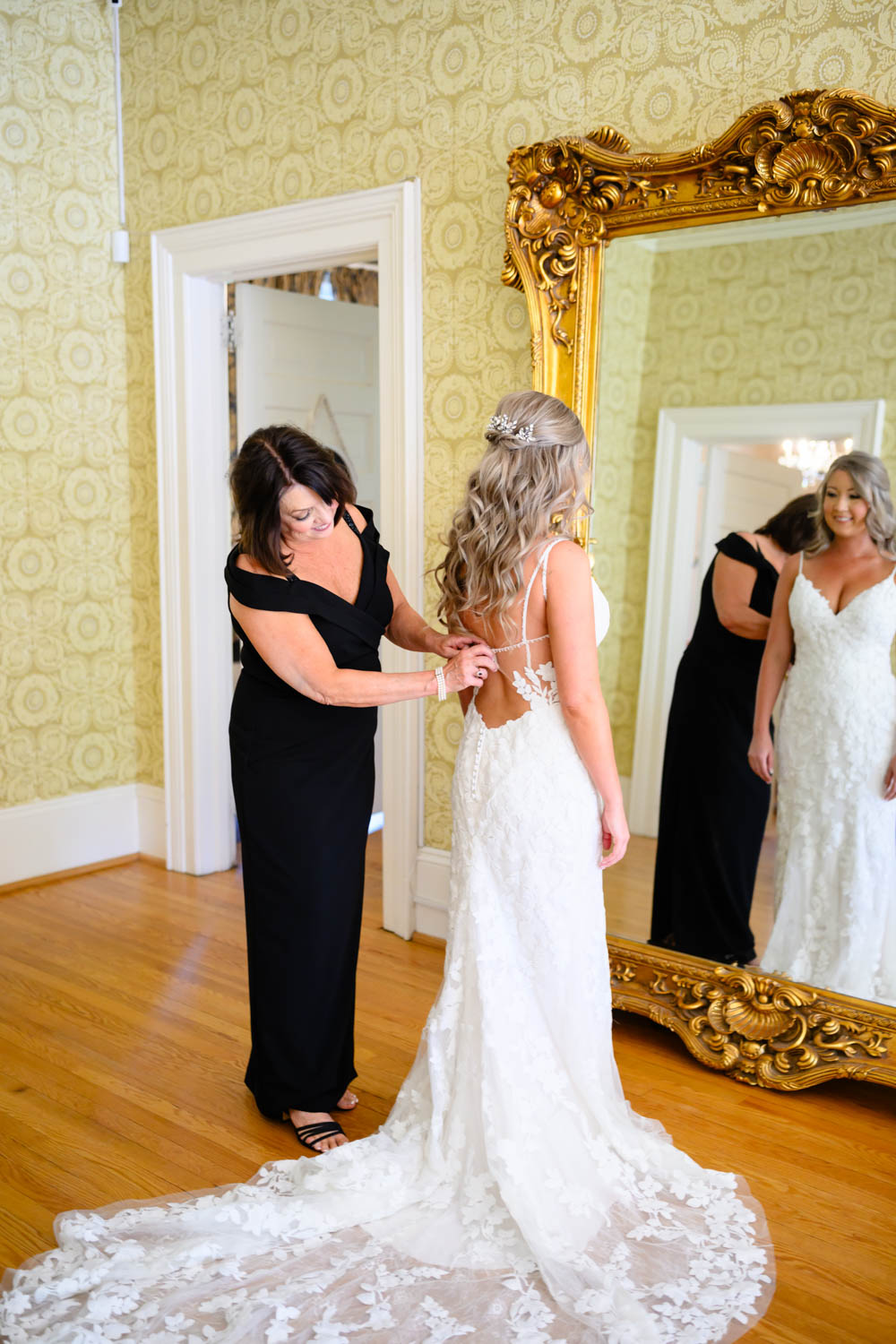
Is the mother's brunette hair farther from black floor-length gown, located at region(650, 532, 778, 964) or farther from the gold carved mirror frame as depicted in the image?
black floor-length gown, located at region(650, 532, 778, 964)

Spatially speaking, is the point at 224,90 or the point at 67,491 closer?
the point at 224,90

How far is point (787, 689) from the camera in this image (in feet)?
9.46

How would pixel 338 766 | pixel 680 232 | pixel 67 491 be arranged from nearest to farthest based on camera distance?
pixel 338 766
pixel 680 232
pixel 67 491

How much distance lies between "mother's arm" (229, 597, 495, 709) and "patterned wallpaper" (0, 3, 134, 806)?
2.30 metres

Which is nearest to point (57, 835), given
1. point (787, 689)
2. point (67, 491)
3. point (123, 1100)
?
point (67, 491)

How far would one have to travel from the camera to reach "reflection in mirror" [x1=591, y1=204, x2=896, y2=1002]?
2.75 m

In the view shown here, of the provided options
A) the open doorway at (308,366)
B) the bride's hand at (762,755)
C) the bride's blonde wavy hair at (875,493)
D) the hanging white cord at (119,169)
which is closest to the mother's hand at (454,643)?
the bride's hand at (762,755)

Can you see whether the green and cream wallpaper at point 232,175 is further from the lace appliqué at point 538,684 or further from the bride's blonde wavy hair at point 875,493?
the lace appliqué at point 538,684

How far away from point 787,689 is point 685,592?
39 cm

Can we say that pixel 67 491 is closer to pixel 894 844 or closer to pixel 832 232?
pixel 832 232

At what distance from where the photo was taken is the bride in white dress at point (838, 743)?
2738 millimetres

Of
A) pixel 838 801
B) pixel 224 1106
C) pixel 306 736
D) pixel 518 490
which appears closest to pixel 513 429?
pixel 518 490

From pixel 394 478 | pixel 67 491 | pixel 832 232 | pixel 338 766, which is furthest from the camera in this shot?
pixel 67 491

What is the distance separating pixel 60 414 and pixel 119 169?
1026 mm
